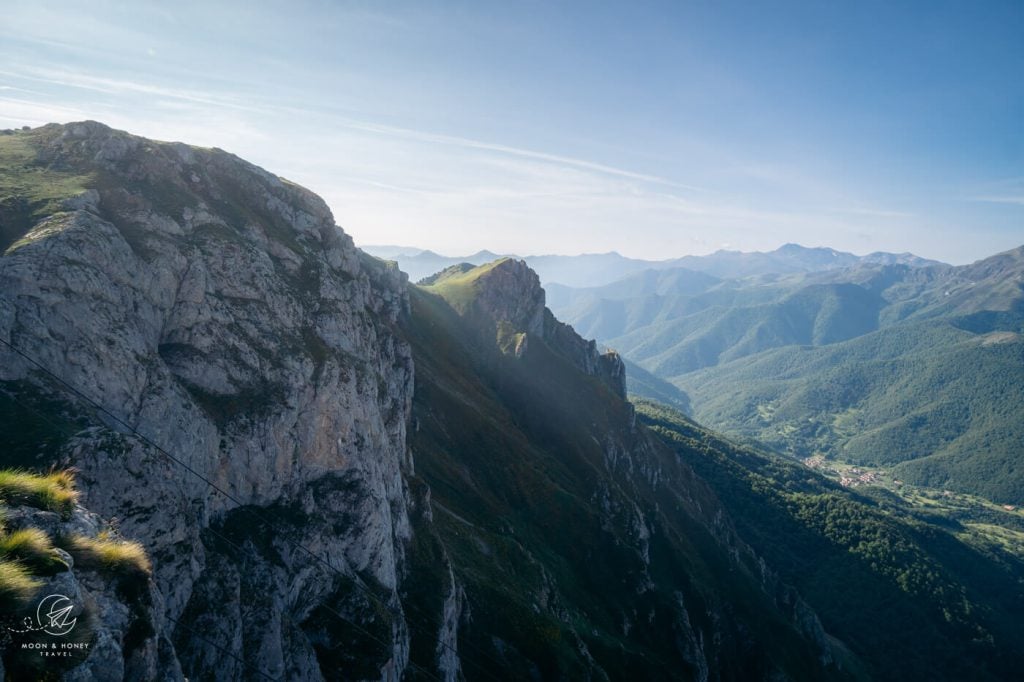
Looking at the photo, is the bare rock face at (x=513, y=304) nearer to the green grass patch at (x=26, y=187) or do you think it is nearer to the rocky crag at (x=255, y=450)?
the rocky crag at (x=255, y=450)

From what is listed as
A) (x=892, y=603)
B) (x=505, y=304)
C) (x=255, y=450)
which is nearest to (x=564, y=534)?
(x=255, y=450)

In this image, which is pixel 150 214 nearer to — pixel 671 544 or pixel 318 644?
pixel 318 644

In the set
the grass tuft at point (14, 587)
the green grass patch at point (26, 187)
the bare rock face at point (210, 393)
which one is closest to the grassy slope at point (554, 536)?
A: the bare rock face at point (210, 393)

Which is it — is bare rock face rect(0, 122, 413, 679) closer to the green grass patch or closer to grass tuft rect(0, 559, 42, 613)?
the green grass patch

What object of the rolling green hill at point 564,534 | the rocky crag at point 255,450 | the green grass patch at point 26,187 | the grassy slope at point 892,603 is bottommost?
the grassy slope at point 892,603

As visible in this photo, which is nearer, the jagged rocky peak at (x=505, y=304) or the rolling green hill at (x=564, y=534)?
the rolling green hill at (x=564, y=534)

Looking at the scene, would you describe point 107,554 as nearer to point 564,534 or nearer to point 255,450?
point 255,450
